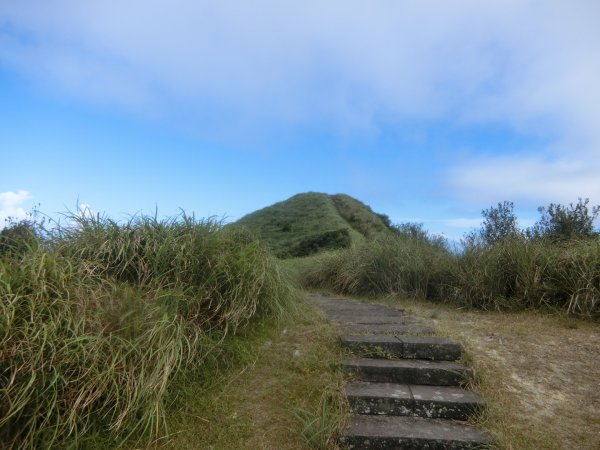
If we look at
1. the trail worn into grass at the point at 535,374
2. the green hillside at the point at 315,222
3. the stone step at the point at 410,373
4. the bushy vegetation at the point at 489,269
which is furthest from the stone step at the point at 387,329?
the green hillside at the point at 315,222

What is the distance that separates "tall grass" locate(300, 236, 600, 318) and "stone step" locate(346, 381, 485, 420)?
2905 millimetres

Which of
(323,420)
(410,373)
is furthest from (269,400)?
(410,373)

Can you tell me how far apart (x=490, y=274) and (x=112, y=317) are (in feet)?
16.4

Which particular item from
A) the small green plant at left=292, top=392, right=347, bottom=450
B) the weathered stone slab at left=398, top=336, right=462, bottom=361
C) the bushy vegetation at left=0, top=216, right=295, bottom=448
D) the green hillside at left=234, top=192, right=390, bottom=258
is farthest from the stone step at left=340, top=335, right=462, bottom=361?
the green hillside at left=234, top=192, right=390, bottom=258

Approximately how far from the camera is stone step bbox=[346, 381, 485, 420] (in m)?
3.01

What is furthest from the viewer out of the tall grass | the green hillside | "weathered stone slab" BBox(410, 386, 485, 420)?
the green hillside

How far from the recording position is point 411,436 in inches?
108

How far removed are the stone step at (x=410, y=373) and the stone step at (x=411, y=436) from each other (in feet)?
1.54

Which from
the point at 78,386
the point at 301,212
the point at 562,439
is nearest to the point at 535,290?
the point at 562,439

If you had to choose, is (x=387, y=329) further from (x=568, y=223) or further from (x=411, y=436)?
(x=568, y=223)

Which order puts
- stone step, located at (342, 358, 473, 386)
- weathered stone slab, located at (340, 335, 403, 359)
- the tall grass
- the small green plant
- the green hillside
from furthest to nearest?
the green hillside
the tall grass
weathered stone slab, located at (340, 335, 403, 359)
stone step, located at (342, 358, 473, 386)
the small green plant

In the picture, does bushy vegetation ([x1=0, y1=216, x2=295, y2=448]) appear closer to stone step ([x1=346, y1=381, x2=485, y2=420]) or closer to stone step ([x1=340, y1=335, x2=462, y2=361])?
stone step ([x1=340, y1=335, x2=462, y2=361])

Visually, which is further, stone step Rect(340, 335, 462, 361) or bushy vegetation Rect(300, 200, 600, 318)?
bushy vegetation Rect(300, 200, 600, 318)

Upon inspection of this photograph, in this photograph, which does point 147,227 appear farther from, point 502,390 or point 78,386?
point 502,390
